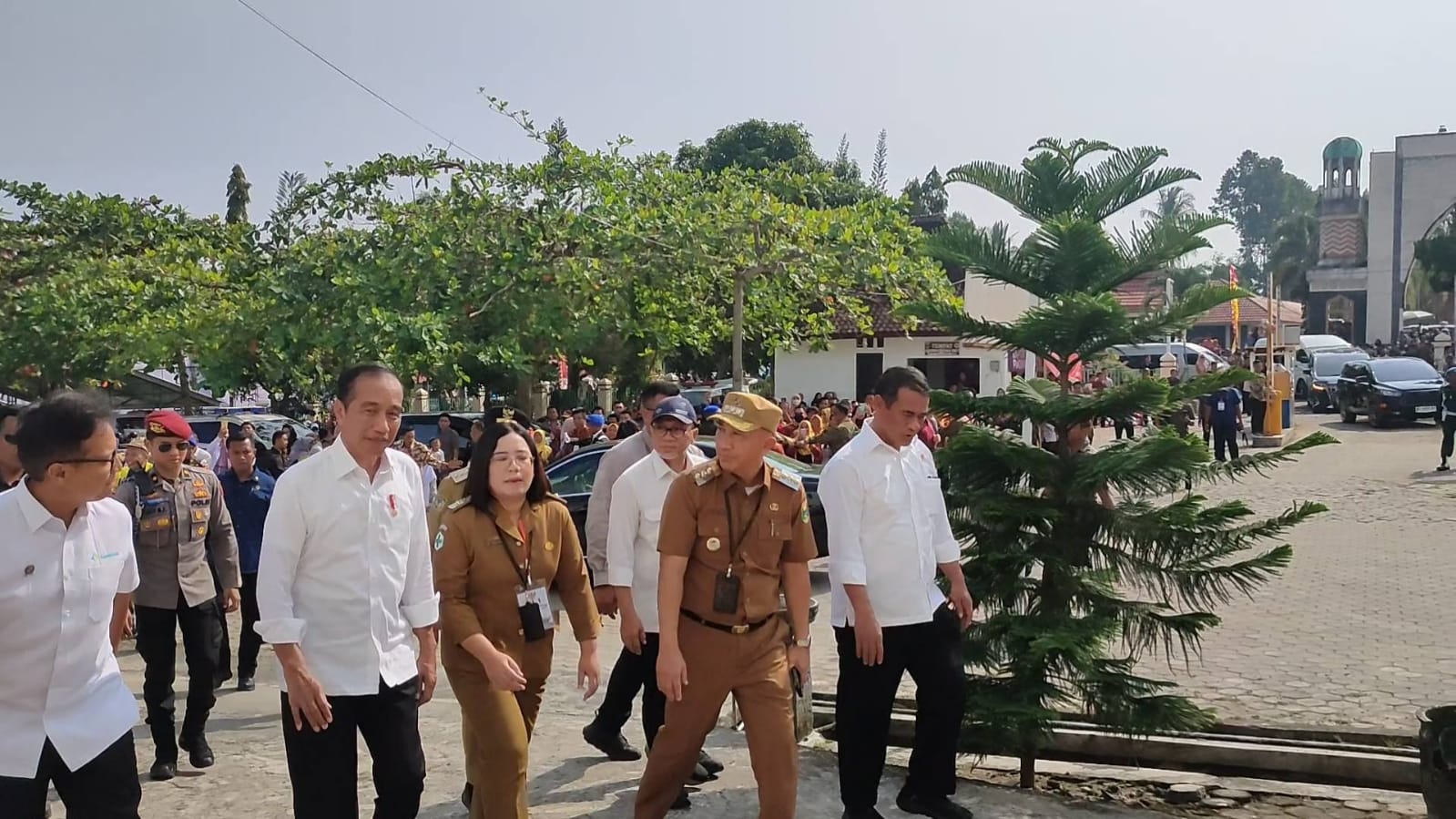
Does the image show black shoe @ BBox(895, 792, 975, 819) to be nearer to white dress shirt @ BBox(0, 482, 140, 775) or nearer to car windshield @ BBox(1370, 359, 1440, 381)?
white dress shirt @ BBox(0, 482, 140, 775)

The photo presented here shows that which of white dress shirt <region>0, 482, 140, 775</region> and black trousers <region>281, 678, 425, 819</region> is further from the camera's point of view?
black trousers <region>281, 678, 425, 819</region>

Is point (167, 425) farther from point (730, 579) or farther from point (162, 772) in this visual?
point (730, 579)

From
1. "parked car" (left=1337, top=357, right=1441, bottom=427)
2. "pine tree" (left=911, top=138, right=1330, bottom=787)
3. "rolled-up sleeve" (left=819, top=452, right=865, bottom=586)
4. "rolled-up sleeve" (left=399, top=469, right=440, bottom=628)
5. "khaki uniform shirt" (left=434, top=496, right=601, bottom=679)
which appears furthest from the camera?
"parked car" (left=1337, top=357, right=1441, bottom=427)

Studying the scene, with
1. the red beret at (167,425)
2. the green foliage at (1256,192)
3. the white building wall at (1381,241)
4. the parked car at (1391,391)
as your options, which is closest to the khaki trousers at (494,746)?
the red beret at (167,425)

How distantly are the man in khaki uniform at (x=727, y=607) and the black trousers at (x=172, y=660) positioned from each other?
270cm

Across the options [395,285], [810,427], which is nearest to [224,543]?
[395,285]

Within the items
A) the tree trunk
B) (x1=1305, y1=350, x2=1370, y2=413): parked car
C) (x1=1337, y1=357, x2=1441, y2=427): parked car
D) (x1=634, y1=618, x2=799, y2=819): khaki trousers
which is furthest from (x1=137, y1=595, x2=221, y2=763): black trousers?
(x1=1305, y1=350, x2=1370, y2=413): parked car

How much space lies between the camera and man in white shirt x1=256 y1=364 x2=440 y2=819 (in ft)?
12.0

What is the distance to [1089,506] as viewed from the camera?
544cm

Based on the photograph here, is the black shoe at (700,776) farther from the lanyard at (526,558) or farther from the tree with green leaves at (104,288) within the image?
the tree with green leaves at (104,288)

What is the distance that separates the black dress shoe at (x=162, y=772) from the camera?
5.68 m

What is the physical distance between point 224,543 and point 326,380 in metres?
14.3

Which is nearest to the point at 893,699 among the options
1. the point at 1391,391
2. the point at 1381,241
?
the point at 1391,391

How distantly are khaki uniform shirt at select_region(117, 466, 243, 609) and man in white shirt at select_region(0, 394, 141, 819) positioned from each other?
2450 millimetres
